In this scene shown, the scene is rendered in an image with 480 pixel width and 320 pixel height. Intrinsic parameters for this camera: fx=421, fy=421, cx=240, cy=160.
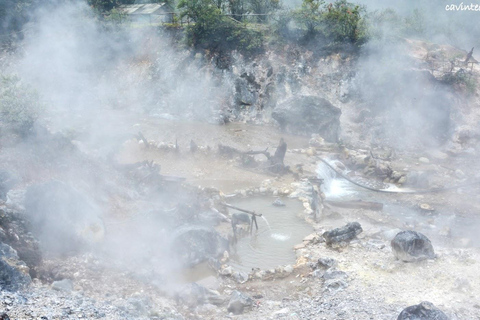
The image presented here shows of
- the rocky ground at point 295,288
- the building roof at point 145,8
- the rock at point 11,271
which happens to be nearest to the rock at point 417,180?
the rocky ground at point 295,288

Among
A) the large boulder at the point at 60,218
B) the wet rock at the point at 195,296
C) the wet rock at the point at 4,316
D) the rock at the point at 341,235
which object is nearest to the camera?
the wet rock at the point at 4,316

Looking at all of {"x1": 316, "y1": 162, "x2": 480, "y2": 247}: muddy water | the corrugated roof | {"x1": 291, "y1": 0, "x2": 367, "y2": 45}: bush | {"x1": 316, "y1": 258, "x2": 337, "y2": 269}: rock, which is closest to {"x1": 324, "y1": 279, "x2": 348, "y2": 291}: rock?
{"x1": 316, "y1": 258, "x2": 337, "y2": 269}: rock

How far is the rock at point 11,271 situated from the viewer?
588cm

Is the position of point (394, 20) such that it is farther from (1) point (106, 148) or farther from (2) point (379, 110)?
(1) point (106, 148)

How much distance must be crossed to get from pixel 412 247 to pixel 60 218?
261 inches

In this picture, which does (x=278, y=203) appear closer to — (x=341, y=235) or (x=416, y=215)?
(x=341, y=235)

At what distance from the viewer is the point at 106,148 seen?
1380cm

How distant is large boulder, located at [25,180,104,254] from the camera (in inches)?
299

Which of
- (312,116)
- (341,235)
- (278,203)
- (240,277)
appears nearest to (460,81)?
(312,116)

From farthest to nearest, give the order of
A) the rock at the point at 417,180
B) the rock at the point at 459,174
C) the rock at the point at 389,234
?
the rock at the point at 459,174, the rock at the point at 417,180, the rock at the point at 389,234

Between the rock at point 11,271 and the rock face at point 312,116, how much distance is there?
13271 millimetres

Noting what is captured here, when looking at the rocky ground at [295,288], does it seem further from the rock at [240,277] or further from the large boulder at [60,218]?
the large boulder at [60,218]

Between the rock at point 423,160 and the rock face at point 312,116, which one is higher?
the rock face at point 312,116

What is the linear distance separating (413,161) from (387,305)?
10096mm
